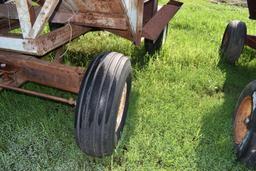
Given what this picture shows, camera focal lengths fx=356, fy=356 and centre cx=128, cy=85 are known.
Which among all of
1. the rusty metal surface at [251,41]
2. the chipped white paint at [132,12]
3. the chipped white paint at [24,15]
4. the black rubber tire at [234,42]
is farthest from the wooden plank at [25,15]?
the rusty metal surface at [251,41]

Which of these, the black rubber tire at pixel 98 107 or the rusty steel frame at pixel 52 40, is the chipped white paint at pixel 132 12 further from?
the black rubber tire at pixel 98 107

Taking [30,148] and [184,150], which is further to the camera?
[184,150]

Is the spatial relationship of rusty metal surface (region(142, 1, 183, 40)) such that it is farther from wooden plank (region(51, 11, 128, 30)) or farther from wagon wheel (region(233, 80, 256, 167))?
wagon wheel (region(233, 80, 256, 167))

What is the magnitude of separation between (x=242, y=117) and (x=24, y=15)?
6.98 ft

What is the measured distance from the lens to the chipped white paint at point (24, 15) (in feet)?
7.11

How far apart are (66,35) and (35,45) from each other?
0.81 m

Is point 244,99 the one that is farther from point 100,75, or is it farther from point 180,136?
point 100,75

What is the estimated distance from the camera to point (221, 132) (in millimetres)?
3430

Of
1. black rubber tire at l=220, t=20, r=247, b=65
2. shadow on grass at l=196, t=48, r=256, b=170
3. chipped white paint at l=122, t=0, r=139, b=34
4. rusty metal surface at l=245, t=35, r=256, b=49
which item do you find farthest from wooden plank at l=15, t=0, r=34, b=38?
rusty metal surface at l=245, t=35, r=256, b=49

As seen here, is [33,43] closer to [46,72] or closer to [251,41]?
[46,72]

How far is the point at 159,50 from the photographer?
208 inches

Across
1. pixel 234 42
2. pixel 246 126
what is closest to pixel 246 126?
pixel 246 126

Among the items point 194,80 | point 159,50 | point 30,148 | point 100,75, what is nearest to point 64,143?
point 30,148

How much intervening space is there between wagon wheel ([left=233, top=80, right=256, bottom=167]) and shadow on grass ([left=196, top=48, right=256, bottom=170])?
10 centimetres
